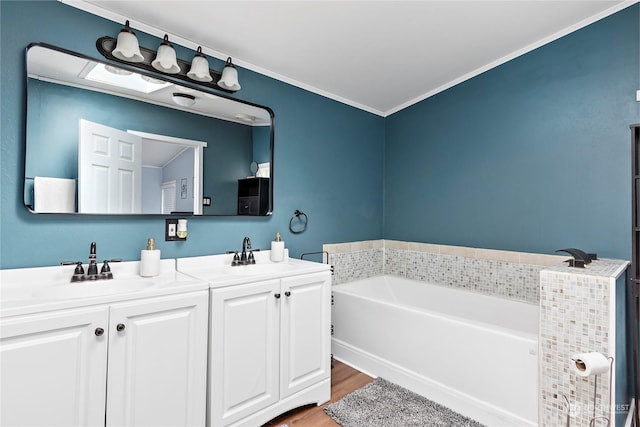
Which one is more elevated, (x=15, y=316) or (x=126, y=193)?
(x=126, y=193)

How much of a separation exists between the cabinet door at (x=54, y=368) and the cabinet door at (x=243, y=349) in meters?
0.49

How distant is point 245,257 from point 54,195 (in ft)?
3.72

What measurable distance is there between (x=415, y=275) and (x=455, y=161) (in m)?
1.22

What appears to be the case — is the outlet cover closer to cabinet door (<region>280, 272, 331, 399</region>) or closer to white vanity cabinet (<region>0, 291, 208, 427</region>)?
white vanity cabinet (<region>0, 291, 208, 427</region>)

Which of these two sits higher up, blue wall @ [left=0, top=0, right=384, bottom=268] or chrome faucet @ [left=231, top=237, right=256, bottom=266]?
blue wall @ [left=0, top=0, right=384, bottom=268]

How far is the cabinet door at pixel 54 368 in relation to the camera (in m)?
1.16

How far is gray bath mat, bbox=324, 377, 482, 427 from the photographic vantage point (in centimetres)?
193

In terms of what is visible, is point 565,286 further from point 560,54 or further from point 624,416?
point 560,54

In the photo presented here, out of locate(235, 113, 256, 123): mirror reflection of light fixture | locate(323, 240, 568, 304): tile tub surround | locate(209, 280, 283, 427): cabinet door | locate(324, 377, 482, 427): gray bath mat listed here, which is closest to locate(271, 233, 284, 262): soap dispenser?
locate(209, 280, 283, 427): cabinet door

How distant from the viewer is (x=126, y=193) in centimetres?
187

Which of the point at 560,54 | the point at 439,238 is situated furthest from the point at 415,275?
the point at 560,54

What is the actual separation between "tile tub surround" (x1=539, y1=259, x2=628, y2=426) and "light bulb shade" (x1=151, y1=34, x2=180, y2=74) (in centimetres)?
241

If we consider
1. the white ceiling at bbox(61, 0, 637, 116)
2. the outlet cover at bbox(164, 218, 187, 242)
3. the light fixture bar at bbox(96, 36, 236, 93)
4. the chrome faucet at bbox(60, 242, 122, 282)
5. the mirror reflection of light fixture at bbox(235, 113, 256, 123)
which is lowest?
the chrome faucet at bbox(60, 242, 122, 282)

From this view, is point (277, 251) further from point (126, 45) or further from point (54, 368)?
point (126, 45)
